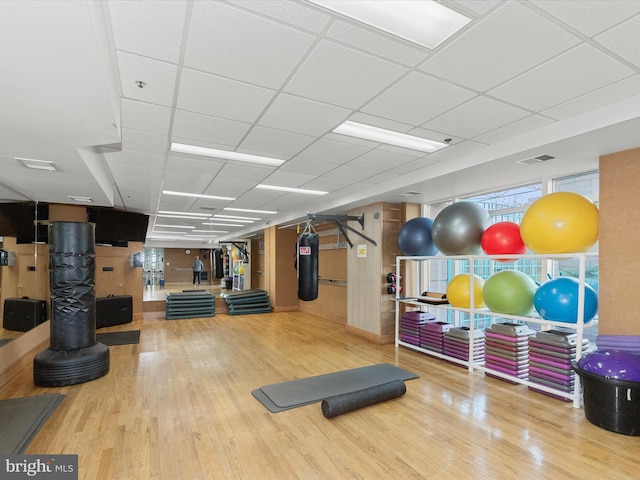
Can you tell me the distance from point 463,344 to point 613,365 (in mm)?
2001

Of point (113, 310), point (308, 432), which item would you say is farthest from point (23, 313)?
point (308, 432)

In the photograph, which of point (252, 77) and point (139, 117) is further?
point (139, 117)

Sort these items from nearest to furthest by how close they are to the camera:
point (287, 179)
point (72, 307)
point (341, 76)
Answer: point (341, 76) → point (72, 307) → point (287, 179)

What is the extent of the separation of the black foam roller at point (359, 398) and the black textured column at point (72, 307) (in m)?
3.07

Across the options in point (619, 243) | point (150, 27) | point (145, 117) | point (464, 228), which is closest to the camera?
point (150, 27)

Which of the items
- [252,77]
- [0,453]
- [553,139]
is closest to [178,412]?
[0,453]

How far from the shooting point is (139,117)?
10.0 feet

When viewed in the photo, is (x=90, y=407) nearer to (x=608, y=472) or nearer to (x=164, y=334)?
(x=164, y=334)

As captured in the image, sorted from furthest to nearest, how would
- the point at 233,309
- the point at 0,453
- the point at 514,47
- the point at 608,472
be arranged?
the point at 233,309
the point at 0,453
the point at 608,472
the point at 514,47

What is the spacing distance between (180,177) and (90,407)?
3284mm

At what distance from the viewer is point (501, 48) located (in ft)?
6.86

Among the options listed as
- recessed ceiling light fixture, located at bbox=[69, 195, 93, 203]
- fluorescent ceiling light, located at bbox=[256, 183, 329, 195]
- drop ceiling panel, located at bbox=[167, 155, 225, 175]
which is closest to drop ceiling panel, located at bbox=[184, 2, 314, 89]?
drop ceiling panel, located at bbox=[167, 155, 225, 175]

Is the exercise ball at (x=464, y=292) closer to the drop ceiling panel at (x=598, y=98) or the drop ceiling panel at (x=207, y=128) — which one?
the drop ceiling panel at (x=598, y=98)

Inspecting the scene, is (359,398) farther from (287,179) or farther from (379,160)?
(287,179)
